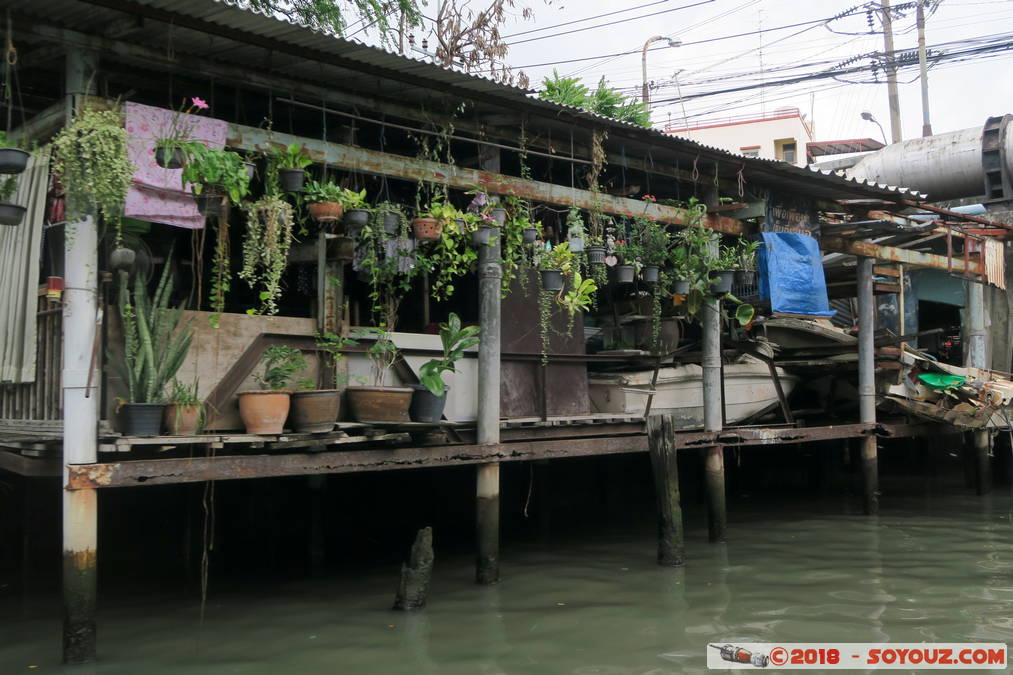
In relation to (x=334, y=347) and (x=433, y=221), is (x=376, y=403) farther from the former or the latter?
(x=433, y=221)

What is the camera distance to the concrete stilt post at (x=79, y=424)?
6801 millimetres

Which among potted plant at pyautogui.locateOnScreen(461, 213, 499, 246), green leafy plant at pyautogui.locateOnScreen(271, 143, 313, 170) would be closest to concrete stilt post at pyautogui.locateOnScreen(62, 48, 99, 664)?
green leafy plant at pyautogui.locateOnScreen(271, 143, 313, 170)

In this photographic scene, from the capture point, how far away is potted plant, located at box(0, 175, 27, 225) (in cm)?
697

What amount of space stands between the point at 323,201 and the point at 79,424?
276 centimetres

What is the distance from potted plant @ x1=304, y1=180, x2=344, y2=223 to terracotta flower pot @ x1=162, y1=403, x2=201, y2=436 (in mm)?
1986

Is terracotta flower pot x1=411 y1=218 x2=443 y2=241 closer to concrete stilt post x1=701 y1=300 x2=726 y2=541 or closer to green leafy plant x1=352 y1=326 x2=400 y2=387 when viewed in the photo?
green leafy plant x1=352 y1=326 x2=400 y2=387

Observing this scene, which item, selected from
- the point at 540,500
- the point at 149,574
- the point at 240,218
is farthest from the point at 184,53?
the point at 540,500

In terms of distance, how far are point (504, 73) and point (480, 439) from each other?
1094cm

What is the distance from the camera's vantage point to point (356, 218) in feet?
27.3

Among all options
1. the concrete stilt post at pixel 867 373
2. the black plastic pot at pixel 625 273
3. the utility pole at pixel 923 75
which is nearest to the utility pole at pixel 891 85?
the utility pole at pixel 923 75

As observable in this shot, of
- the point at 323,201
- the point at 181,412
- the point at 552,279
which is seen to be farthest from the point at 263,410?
the point at 552,279

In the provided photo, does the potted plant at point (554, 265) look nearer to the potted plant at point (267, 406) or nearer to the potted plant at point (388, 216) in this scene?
the potted plant at point (388, 216)

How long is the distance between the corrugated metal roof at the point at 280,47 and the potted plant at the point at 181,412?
273 cm

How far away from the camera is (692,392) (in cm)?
1273
